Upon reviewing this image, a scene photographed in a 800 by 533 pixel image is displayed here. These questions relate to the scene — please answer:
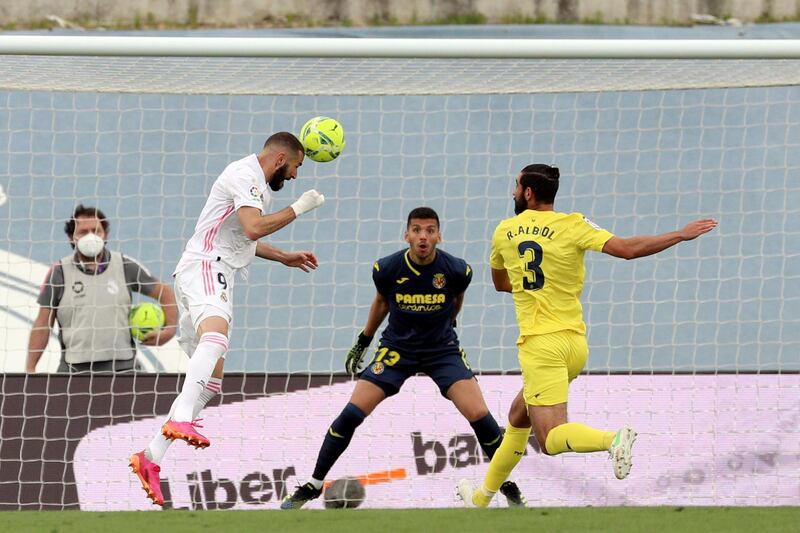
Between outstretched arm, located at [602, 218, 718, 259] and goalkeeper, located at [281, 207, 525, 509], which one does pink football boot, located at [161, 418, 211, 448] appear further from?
outstretched arm, located at [602, 218, 718, 259]

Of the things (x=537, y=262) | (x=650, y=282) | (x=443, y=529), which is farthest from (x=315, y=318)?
(x=443, y=529)

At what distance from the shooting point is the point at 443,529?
5.50 metres

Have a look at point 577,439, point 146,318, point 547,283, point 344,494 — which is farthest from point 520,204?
point 146,318

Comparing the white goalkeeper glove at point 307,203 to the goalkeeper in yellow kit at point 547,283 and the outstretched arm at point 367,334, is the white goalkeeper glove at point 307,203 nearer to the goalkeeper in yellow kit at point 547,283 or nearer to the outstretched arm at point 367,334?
the goalkeeper in yellow kit at point 547,283

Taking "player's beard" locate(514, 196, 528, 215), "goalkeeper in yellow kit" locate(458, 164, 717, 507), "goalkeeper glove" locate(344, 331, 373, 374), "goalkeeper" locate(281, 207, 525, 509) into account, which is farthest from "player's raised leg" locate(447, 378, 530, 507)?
"player's beard" locate(514, 196, 528, 215)

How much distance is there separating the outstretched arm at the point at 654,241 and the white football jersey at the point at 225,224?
1.93 m

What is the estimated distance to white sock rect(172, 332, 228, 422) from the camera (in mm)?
6513

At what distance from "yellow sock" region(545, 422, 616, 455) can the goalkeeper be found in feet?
4.90

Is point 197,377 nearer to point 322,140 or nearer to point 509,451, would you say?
point 322,140

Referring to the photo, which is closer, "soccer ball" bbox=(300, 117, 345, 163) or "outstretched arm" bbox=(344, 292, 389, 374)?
"soccer ball" bbox=(300, 117, 345, 163)

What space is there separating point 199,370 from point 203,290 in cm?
47

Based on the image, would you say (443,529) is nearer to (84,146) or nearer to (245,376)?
(245,376)

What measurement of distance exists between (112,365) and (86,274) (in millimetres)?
675

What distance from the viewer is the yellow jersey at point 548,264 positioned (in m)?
6.54
